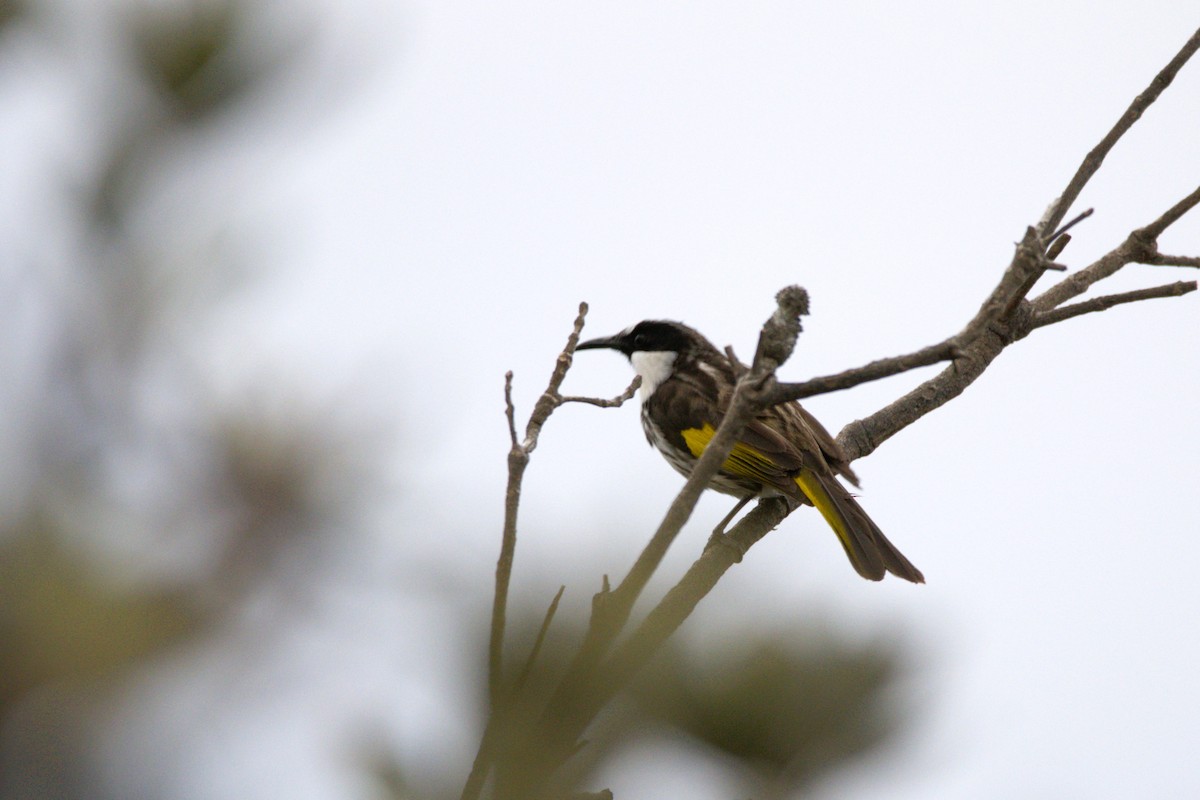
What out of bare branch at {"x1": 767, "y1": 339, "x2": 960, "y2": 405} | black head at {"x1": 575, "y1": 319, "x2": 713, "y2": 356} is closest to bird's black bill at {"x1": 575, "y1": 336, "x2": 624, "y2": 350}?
black head at {"x1": 575, "y1": 319, "x2": 713, "y2": 356}

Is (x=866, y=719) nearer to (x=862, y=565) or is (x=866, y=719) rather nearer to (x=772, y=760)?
(x=772, y=760)

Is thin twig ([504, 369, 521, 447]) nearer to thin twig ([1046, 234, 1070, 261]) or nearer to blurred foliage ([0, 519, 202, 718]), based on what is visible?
blurred foliage ([0, 519, 202, 718])

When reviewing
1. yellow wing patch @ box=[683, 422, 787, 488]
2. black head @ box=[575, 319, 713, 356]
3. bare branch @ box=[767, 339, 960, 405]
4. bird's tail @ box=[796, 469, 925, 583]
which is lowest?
bare branch @ box=[767, 339, 960, 405]

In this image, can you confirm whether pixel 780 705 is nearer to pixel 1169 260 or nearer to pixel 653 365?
pixel 1169 260

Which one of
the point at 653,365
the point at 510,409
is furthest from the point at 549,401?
the point at 653,365

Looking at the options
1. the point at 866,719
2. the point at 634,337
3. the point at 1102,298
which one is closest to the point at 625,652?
the point at 866,719

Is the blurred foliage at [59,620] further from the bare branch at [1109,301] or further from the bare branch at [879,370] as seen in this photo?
the bare branch at [1109,301]

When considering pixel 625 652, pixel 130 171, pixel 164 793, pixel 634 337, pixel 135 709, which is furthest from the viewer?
pixel 634 337
